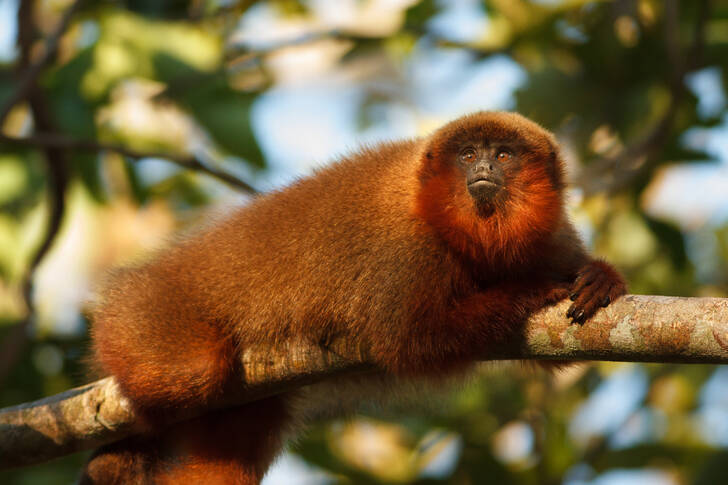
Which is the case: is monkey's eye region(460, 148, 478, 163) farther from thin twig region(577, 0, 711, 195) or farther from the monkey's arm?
thin twig region(577, 0, 711, 195)

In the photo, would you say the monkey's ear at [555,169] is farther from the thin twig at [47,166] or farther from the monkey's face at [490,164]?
the thin twig at [47,166]

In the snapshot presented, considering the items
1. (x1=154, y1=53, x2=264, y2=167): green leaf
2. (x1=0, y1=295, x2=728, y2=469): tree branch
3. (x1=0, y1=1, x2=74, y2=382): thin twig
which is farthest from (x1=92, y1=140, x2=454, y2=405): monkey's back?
(x1=0, y1=1, x2=74, y2=382): thin twig

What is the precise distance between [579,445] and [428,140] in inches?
132

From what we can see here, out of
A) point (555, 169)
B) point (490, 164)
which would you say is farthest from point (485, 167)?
point (555, 169)

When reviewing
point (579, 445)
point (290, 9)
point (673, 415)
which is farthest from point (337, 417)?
point (290, 9)

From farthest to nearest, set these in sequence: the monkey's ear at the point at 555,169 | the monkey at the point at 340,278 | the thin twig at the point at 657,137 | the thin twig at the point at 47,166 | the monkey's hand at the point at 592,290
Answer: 1. the thin twig at the point at 657,137
2. the thin twig at the point at 47,166
3. the monkey's ear at the point at 555,169
4. the monkey at the point at 340,278
5. the monkey's hand at the point at 592,290

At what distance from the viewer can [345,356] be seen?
12.0ft

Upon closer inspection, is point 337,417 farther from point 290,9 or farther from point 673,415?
point 290,9

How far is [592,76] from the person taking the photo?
20.2 feet

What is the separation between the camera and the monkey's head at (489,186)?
3867 millimetres

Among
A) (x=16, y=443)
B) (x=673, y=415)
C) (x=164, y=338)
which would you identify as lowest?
(x=673, y=415)

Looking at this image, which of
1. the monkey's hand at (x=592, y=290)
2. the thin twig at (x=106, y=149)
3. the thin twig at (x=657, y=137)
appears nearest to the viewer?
the monkey's hand at (x=592, y=290)

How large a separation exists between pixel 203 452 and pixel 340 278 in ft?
3.79

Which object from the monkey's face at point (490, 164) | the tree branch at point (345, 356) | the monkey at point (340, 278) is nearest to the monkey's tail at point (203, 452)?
the monkey at point (340, 278)
